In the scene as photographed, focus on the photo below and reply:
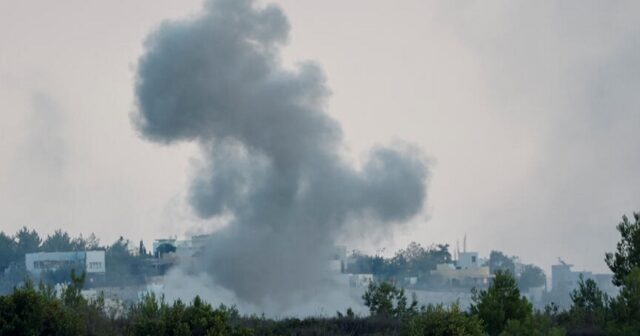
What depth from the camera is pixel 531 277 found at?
4850 inches

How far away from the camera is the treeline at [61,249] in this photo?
102 m

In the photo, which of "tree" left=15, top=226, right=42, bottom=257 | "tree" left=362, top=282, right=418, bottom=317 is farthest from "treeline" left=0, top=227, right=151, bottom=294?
"tree" left=362, top=282, right=418, bottom=317

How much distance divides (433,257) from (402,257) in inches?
136

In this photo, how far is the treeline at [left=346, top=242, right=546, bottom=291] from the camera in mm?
112500

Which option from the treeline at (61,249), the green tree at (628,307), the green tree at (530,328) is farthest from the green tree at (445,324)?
the treeline at (61,249)

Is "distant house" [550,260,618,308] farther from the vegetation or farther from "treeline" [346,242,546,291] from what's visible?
the vegetation

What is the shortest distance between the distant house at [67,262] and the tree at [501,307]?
2947 inches

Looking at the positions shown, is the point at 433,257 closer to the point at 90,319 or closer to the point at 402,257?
the point at 402,257

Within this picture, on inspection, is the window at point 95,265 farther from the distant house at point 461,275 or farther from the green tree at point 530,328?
the green tree at point 530,328

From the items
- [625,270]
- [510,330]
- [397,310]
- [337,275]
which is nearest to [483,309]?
[510,330]

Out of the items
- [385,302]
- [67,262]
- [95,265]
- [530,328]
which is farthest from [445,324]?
[67,262]

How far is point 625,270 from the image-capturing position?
125 feet

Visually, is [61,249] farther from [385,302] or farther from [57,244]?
[385,302]

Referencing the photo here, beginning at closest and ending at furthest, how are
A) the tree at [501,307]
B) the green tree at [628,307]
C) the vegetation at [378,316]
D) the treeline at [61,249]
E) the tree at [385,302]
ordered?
1. the vegetation at [378,316]
2. the green tree at [628,307]
3. the tree at [501,307]
4. the tree at [385,302]
5. the treeline at [61,249]
